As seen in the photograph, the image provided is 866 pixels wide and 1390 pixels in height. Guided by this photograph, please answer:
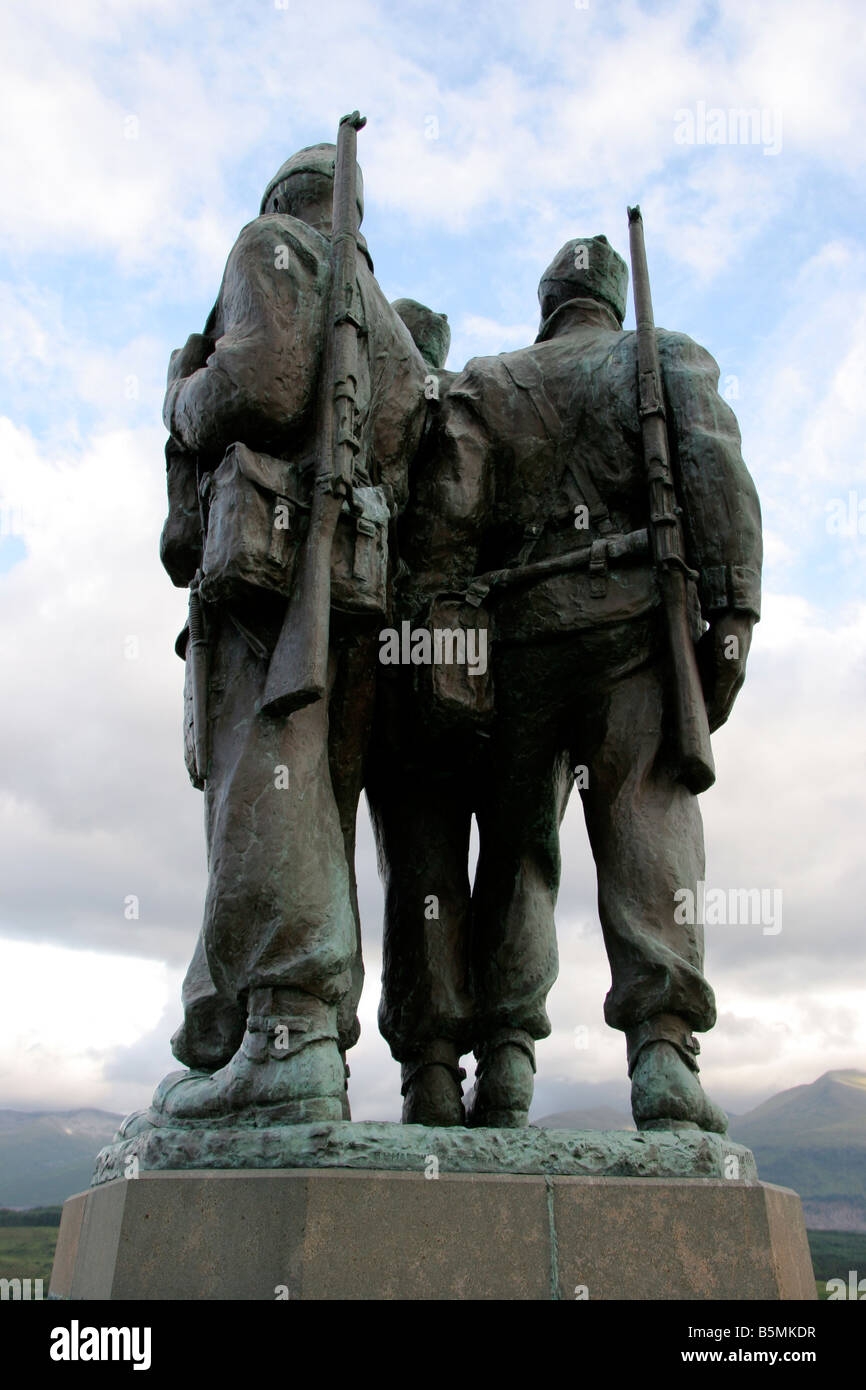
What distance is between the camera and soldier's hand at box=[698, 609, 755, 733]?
4.83 metres

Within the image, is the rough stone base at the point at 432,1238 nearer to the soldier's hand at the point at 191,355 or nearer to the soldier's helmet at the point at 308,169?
the soldier's hand at the point at 191,355

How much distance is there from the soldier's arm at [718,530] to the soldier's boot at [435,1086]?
6.10ft

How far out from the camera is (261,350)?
4.52 metres

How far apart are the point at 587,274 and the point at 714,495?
1611mm

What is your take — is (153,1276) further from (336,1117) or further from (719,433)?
(719,433)

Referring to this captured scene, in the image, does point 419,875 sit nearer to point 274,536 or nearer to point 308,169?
point 274,536

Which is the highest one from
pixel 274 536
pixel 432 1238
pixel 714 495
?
pixel 714 495

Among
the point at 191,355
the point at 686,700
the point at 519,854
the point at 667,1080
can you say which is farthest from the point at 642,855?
the point at 191,355

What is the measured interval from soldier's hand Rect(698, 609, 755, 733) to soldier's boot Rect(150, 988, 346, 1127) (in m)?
1.99

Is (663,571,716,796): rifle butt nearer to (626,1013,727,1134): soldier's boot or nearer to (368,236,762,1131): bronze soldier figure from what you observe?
(368,236,762,1131): bronze soldier figure

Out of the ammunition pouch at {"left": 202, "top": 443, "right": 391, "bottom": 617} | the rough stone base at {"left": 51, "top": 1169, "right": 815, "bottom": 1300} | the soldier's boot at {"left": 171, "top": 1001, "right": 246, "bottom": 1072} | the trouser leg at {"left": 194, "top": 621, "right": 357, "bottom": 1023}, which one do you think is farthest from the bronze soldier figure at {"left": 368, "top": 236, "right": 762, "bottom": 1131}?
the soldier's boot at {"left": 171, "top": 1001, "right": 246, "bottom": 1072}
